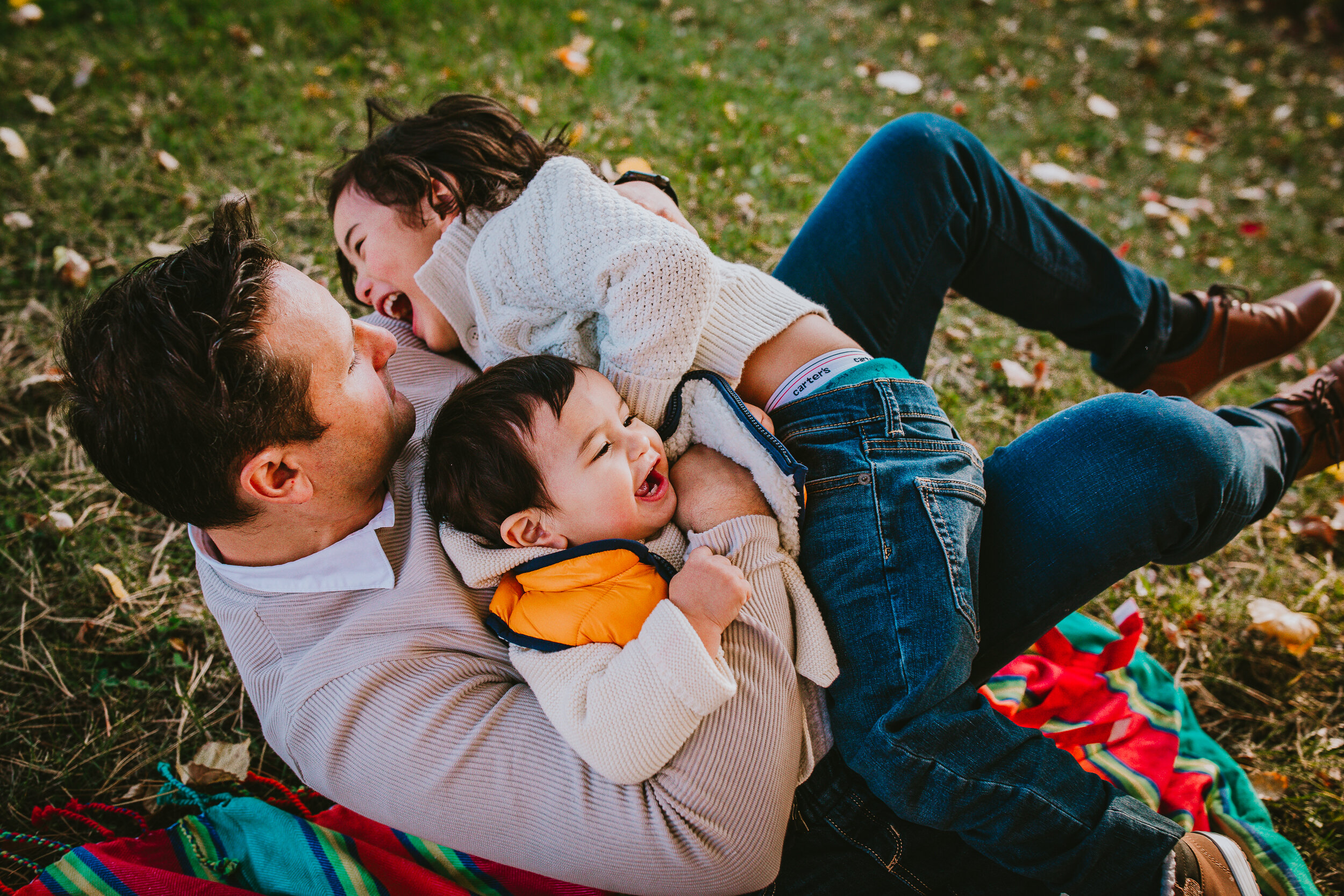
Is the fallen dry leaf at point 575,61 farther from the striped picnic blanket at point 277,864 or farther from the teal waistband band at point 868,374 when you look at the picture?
the striped picnic blanket at point 277,864

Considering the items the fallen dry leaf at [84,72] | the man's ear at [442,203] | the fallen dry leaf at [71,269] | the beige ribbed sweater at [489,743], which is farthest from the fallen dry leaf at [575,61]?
the beige ribbed sweater at [489,743]

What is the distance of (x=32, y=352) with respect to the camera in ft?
8.54

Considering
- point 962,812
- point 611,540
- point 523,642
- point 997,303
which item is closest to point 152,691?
point 523,642

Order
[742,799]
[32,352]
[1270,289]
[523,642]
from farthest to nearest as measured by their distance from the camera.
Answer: [1270,289]
[32,352]
[523,642]
[742,799]

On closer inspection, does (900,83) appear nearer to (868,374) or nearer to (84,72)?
(868,374)

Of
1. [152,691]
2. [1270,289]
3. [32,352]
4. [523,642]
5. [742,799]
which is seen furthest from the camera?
[1270,289]

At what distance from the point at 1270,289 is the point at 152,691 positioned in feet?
14.5

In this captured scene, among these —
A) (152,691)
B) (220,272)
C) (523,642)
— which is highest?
(220,272)

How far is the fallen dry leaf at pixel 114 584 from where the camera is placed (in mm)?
2145

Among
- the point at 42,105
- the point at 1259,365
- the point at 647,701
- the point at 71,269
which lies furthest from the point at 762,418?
the point at 42,105

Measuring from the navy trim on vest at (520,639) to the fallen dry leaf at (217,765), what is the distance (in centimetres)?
89

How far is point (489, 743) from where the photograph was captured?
1.33 metres

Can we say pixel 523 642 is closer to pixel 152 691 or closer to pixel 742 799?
pixel 742 799

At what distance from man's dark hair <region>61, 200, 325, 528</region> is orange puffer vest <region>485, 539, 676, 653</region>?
1.60 feet
